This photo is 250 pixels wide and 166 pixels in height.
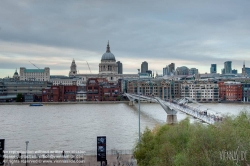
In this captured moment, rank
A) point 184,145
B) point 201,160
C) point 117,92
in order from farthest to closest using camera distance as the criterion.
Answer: point 117,92
point 184,145
point 201,160

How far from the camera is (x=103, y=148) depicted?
15.5 meters

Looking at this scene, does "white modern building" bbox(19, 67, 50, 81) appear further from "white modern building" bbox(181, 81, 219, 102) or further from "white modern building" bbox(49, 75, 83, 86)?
"white modern building" bbox(181, 81, 219, 102)

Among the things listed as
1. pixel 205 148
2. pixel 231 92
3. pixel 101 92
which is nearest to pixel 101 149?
pixel 205 148

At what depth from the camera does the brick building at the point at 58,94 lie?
77.3 metres

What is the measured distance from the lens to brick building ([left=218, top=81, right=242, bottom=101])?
259ft

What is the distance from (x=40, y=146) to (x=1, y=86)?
64.9m

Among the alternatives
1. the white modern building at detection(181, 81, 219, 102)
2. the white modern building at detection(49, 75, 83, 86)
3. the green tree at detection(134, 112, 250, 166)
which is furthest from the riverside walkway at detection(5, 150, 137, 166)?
the white modern building at detection(49, 75, 83, 86)

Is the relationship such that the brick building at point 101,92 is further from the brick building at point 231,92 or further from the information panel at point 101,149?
the information panel at point 101,149

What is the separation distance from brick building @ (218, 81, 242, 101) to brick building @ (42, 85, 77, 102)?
95.2 ft

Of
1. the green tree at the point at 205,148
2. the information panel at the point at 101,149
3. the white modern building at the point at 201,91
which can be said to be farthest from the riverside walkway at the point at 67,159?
the white modern building at the point at 201,91

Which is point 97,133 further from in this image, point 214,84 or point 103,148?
point 214,84

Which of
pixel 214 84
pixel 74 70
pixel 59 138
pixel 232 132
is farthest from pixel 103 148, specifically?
pixel 74 70

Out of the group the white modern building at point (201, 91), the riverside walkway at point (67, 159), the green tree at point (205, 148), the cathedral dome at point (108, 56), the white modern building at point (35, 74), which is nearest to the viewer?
the green tree at point (205, 148)

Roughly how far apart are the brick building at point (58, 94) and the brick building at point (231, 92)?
95.2 feet
